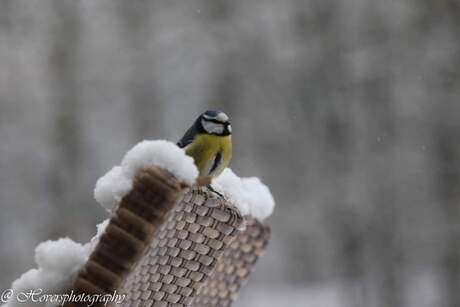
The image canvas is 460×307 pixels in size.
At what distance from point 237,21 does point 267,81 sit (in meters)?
1.06

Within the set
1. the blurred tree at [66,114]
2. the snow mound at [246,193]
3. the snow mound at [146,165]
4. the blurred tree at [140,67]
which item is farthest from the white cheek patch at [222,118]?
the blurred tree at [140,67]

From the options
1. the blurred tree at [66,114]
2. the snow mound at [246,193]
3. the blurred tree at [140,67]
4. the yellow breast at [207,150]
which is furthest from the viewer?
the blurred tree at [140,67]

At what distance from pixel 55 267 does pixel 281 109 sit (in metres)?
12.2

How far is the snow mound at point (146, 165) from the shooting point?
153cm

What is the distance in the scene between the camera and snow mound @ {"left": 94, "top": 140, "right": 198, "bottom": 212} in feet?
5.01

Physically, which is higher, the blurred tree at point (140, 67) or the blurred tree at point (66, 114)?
the blurred tree at point (140, 67)

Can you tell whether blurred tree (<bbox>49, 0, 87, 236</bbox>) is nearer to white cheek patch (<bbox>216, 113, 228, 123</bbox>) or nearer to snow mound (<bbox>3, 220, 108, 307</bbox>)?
white cheek patch (<bbox>216, 113, 228, 123</bbox>)

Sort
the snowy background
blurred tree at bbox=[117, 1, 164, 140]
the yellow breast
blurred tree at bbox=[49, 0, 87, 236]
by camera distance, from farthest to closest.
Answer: blurred tree at bbox=[117, 1, 164, 140] → the snowy background → blurred tree at bbox=[49, 0, 87, 236] → the yellow breast

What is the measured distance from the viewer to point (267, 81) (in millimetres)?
13594

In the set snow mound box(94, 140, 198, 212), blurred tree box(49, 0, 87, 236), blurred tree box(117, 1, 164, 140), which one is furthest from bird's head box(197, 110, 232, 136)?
blurred tree box(117, 1, 164, 140)

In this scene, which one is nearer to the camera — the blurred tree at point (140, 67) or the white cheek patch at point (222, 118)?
the white cheek patch at point (222, 118)

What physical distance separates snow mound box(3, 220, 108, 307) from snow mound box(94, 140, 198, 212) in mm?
109

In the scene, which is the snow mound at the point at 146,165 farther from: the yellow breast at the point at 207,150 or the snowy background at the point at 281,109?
the snowy background at the point at 281,109

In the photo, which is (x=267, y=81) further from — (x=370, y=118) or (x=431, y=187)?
(x=431, y=187)
